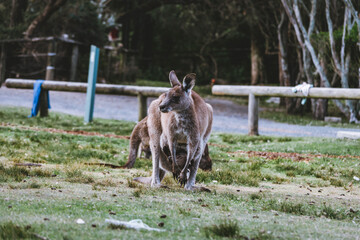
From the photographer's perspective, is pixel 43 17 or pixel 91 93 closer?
pixel 91 93

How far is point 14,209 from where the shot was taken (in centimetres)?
345

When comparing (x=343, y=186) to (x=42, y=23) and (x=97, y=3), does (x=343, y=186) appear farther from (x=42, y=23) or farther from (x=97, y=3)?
(x=97, y=3)

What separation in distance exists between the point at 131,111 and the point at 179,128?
11.9 m

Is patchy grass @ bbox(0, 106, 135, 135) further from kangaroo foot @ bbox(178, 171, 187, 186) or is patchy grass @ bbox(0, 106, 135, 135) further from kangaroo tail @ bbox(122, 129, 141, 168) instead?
kangaroo foot @ bbox(178, 171, 187, 186)

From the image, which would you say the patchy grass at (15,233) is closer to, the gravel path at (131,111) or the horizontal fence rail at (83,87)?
the horizontal fence rail at (83,87)

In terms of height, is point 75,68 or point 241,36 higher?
point 241,36

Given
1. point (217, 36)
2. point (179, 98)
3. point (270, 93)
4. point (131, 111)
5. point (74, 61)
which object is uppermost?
point (217, 36)

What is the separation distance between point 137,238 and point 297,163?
5.02 m

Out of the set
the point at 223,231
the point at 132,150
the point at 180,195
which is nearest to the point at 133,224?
the point at 223,231

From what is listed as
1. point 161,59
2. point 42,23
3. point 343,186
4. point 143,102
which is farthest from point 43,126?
point 161,59

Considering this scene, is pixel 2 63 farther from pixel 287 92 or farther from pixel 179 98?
pixel 179 98

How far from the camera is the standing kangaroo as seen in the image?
16.3 ft

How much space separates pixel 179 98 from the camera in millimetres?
4934

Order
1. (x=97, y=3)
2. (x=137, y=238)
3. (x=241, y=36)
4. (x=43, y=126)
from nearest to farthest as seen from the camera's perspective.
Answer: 1. (x=137, y=238)
2. (x=43, y=126)
3. (x=97, y=3)
4. (x=241, y=36)
